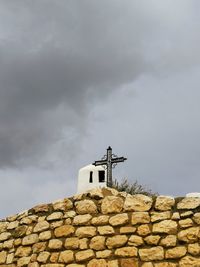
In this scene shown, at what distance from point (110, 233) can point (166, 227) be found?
85 cm

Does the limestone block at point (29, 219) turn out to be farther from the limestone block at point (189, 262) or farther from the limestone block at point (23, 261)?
the limestone block at point (189, 262)

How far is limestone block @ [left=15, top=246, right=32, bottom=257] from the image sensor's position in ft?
29.4

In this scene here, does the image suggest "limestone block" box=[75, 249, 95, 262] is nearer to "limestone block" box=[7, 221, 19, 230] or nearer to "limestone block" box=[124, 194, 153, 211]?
"limestone block" box=[124, 194, 153, 211]

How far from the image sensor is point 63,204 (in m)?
8.80

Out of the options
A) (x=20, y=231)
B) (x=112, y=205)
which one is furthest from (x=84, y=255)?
(x=20, y=231)

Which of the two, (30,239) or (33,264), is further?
(30,239)

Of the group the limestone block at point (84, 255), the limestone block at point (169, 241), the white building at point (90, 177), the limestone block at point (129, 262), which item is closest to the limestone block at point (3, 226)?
the limestone block at point (84, 255)

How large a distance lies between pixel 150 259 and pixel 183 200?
37.2 inches

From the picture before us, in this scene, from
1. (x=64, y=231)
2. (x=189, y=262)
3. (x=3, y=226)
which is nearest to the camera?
(x=189, y=262)

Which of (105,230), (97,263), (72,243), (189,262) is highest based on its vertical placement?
(105,230)

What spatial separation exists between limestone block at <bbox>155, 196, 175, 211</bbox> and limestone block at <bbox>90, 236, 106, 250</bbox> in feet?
3.12

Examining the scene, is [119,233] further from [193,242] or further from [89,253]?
[193,242]

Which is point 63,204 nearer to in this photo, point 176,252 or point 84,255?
point 84,255

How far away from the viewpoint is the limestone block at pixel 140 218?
26.1ft
